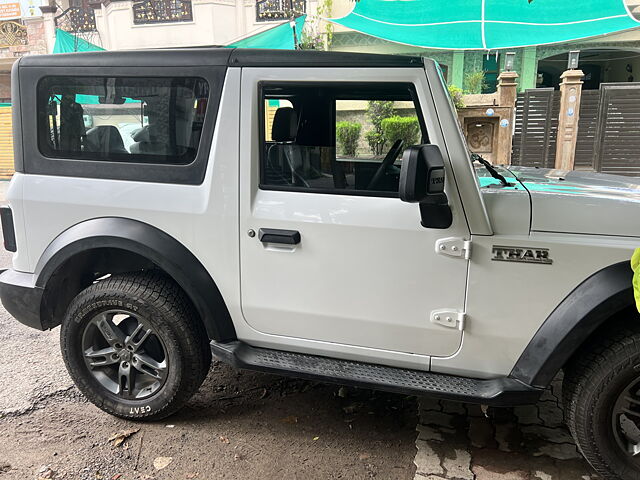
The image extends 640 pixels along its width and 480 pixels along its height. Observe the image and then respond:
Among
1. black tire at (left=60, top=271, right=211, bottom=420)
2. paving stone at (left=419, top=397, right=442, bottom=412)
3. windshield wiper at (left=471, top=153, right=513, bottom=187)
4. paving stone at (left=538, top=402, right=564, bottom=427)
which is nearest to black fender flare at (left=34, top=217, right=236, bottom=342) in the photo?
black tire at (left=60, top=271, right=211, bottom=420)

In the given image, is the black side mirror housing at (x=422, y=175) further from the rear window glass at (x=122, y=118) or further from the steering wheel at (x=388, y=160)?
the rear window glass at (x=122, y=118)

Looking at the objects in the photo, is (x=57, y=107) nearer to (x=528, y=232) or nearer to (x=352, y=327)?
(x=352, y=327)

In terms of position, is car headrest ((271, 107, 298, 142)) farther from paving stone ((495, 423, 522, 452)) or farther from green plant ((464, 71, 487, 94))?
green plant ((464, 71, 487, 94))

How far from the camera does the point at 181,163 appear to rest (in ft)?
8.50

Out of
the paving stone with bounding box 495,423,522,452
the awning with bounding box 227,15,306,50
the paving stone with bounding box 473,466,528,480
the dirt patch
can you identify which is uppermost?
the awning with bounding box 227,15,306,50

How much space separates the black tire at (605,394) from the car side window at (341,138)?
1157 millimetres

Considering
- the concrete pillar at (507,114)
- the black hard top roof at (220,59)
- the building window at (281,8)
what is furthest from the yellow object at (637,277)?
the building window at (281,8)

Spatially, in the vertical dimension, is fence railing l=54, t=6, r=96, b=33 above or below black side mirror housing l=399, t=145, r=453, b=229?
above

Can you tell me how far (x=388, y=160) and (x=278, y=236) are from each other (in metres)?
0.66

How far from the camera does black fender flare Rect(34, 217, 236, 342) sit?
262cm

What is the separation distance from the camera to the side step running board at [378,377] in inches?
90.6

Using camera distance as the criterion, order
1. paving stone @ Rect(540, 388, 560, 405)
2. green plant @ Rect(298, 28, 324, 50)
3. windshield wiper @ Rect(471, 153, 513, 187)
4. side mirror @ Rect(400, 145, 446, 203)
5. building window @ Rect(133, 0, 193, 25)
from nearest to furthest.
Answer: side mirror @ Rect(400, 145, 446, 203) → windshield wiper @ Rect(471, 153, 513, 187) → paving stone @ Rect(540, 388, 560, 405) → green plant @ Rect(298, 28, 324, 50) → building window @ Rect(133, 0, 193, 25)

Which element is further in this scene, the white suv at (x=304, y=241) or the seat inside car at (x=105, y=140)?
the seat inside car at (x=105, y=140)

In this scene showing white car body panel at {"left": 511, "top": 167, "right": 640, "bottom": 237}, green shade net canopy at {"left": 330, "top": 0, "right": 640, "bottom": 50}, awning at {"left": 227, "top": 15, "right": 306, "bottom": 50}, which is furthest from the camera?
awning at {"left": 227, "top": 15, "right": 306, "bottom": 50}
